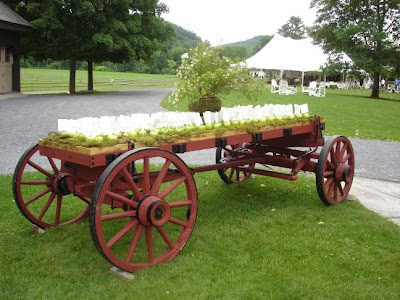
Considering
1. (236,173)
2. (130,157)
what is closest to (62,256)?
(130,157)

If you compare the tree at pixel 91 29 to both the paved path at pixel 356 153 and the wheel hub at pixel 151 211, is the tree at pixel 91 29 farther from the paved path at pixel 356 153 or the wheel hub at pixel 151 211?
the wheel hub at pixel 151 211

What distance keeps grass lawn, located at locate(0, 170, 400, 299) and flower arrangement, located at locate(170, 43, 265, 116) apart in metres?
1.31

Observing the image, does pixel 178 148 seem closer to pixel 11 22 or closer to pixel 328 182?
pixel 328 182

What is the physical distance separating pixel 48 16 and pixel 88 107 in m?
7.36

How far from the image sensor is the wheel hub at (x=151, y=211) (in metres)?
3.56

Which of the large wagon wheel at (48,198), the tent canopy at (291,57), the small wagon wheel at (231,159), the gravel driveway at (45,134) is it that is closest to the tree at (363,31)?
the tent canopy at (291,57)

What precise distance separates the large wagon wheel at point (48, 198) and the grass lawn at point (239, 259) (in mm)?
184

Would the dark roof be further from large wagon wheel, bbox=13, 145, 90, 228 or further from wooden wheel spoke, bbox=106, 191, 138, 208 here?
wooden wheel spoke, bbox=106, 191, 138, 208

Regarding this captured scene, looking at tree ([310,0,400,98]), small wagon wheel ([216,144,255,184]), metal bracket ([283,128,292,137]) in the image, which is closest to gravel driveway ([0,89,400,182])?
small wagon wheel ([216,144,255,184])

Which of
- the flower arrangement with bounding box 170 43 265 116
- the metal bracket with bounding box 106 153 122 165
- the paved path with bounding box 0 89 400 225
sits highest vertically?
the flower arrangement with bounding box 170 43 265 116

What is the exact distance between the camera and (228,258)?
399cm

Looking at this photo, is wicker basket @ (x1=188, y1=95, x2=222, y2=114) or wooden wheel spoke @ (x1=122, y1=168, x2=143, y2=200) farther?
wicker basket @ (x1=188, y1=95, x2=222, y2=114)

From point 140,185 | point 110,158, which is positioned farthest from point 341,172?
point 110,158

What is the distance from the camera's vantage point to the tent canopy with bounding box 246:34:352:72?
110ft
